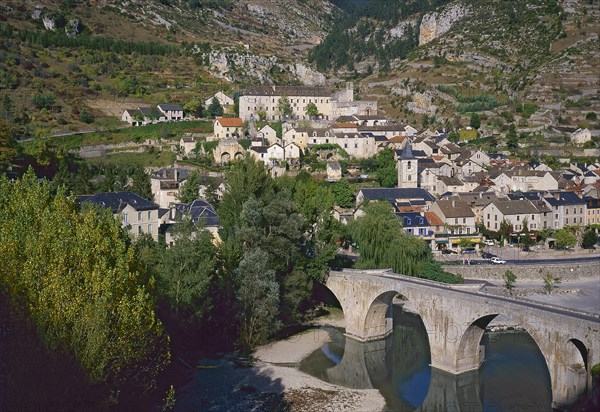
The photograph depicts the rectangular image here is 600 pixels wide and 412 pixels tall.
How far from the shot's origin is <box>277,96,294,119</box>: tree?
236ft

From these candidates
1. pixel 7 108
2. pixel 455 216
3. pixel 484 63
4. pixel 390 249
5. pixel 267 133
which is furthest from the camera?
pixel 484 63

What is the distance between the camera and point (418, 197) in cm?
5134

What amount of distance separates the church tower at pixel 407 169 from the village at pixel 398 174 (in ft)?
0.28

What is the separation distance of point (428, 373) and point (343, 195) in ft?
79.2

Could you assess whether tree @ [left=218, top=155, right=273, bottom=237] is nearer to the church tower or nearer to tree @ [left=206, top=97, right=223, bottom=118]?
the church tower

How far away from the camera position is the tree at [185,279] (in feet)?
91.1

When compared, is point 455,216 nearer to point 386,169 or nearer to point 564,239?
point 564,239

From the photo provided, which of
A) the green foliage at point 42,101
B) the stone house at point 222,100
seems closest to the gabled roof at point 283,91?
the stone house at point 222,100

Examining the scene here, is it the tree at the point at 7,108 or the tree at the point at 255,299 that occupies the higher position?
the tree at the point at 7,108

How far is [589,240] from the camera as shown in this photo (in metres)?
48.7

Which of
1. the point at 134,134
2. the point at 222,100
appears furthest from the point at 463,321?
the point at 222,100

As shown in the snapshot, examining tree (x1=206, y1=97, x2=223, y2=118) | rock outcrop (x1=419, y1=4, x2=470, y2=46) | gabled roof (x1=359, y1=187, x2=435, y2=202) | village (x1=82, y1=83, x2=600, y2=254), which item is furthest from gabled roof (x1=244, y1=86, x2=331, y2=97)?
rock outcrop (x1=419, y1=4, x2=470, y2=46)

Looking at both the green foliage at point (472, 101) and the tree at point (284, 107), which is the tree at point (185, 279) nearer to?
the tree at point (284, 107)

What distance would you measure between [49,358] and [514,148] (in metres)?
60.1
